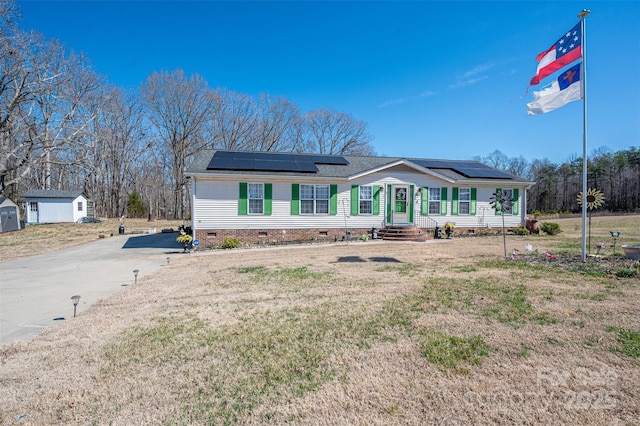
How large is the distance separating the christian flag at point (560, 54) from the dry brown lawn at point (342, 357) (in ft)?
20.3

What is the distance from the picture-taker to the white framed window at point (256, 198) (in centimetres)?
1345

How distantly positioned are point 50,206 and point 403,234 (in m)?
31.3

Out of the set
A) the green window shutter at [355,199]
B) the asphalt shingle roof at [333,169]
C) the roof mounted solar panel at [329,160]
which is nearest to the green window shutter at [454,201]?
the asphalt shingle roof at [333,169]

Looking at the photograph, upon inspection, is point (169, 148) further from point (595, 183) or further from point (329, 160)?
point (595, 183)

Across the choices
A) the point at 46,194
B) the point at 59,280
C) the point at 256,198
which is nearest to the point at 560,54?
the point at 256,198

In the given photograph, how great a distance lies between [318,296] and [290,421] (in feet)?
10.4

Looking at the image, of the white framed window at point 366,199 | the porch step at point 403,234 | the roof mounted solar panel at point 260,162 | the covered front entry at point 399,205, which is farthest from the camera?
the covered front entry at point 399,205

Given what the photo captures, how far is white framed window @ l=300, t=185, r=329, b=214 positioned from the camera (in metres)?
14.2

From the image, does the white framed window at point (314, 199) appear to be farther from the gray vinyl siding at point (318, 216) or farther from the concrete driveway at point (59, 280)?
the concrete driveway at point (59, 280)

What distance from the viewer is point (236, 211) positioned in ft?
43.5

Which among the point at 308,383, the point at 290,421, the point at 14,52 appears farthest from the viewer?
the point at 14,52

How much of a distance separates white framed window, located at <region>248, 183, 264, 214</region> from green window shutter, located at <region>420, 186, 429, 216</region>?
8.40m

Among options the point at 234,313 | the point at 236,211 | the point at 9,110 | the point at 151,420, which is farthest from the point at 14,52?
the point at 151,420

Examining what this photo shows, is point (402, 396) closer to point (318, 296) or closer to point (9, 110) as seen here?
point (318, 296)
